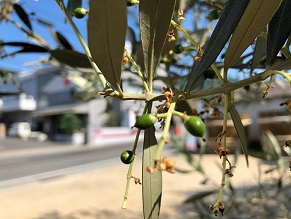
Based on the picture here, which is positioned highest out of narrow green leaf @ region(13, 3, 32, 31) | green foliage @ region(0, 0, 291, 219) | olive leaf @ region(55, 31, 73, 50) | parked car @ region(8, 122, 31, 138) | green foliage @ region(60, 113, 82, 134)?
narrow green leaf @ region(13, 3, 32, 31)

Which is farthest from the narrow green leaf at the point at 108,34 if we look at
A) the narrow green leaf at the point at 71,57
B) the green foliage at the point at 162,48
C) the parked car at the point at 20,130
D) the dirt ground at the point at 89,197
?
the parked car at the point at 20,130

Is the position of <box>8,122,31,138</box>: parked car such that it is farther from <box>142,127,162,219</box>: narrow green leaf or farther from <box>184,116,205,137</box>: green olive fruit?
<box>184,116,205,137</box>: green olive fruit

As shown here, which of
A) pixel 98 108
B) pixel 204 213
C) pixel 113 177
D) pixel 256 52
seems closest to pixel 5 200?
pixel 113 177

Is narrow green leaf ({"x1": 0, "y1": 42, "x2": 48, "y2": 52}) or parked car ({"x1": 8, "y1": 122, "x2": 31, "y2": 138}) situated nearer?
narrow green leaf ({"x1": 0, "y1": 42, "x2": 48, "y2": 52})

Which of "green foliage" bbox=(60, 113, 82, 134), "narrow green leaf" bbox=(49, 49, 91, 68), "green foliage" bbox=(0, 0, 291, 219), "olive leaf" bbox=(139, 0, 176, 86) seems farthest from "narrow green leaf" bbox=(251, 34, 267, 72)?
"green foliage" bbox=(60, 113, 82, 134)

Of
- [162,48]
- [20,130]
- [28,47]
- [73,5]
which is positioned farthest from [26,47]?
[20,130]

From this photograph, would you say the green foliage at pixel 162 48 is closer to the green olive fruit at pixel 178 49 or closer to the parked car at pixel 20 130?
the green olive fruit at pixel 178 49
